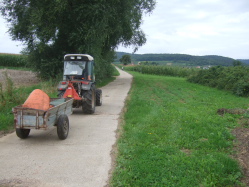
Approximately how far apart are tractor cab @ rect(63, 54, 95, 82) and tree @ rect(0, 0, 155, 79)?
818 centimetres

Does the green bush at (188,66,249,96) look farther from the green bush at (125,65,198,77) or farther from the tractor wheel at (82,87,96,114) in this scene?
the green bush at (125,65,198,77)

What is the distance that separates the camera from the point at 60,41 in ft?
66.5

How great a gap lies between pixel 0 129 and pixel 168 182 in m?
5.26

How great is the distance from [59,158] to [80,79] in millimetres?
4966

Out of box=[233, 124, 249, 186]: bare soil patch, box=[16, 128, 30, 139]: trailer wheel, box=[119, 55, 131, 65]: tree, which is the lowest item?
box=[16, 128, 30, 139]: trailer wheel

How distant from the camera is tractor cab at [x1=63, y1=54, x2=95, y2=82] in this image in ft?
32.4

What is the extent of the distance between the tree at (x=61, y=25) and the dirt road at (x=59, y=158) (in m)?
11.6

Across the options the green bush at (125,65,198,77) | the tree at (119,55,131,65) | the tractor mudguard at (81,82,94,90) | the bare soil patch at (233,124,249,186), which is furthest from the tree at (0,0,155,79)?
the tree at (119,55,131,65)

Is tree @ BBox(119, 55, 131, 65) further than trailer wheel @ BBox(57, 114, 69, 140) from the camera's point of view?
Yes

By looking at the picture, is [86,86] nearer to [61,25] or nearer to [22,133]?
[22,133]

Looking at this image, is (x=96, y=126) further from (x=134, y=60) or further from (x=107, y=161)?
(x=134, y=60)

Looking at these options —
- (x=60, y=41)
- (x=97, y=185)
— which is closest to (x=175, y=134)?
(x=97, y=185)

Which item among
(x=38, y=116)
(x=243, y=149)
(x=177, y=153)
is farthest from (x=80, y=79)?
(x=243, y=149)

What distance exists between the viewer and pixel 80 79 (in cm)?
991
